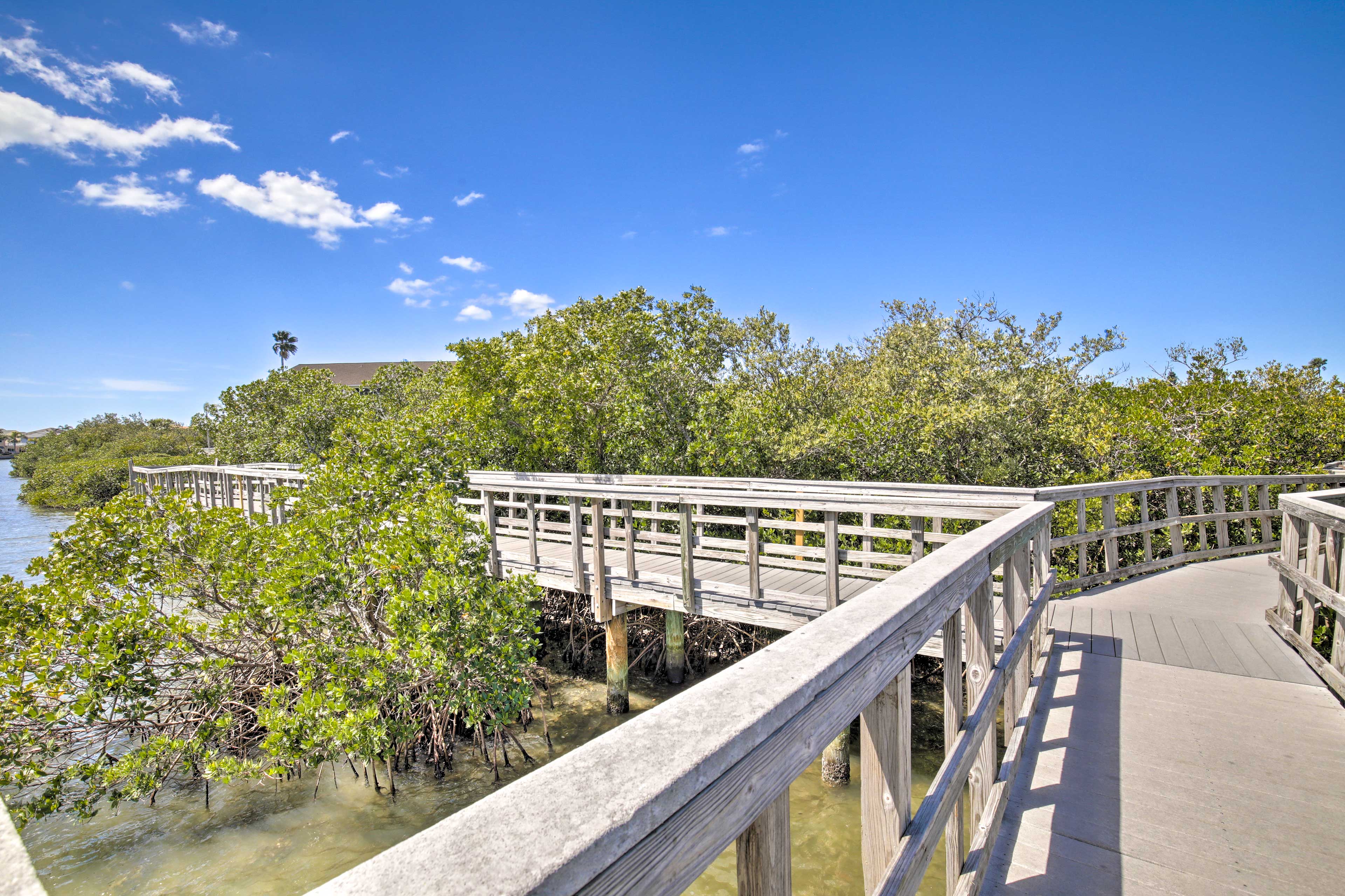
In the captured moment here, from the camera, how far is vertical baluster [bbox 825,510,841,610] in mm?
4957

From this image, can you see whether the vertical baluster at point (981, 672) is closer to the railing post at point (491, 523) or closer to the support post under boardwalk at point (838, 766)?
the support post under boardwalk at point (838, 766)

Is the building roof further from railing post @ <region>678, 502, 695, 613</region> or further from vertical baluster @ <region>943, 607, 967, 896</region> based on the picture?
vertical baluster @ <region>943, 607, 967, 896</region>

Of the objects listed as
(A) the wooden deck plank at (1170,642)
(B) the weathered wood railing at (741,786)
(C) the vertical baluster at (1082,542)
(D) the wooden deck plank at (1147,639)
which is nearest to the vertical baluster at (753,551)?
(D) the wooden deck plank at (1147,639)

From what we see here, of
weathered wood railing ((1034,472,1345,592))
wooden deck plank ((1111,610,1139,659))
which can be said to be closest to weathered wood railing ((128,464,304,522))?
wooden deck plank ((1111,610,1139,659))

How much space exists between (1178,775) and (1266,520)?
800cm

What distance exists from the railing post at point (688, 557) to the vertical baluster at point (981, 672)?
3.38m

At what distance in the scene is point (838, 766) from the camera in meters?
6.22

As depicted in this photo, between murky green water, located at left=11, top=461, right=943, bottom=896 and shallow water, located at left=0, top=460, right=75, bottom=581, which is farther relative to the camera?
shallow water, located at left=0, top=460, right=75, bottom=581

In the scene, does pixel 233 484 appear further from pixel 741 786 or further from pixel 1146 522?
pixel 1146 522

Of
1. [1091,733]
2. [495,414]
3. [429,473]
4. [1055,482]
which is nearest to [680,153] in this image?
[495,414]

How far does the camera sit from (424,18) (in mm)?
12375

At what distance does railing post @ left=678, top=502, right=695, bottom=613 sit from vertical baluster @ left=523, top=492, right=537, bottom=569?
6.36 ft

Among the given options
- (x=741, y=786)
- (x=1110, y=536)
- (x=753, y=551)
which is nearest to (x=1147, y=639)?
(x=1110, y=536)

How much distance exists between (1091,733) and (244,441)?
22690 millimetres
